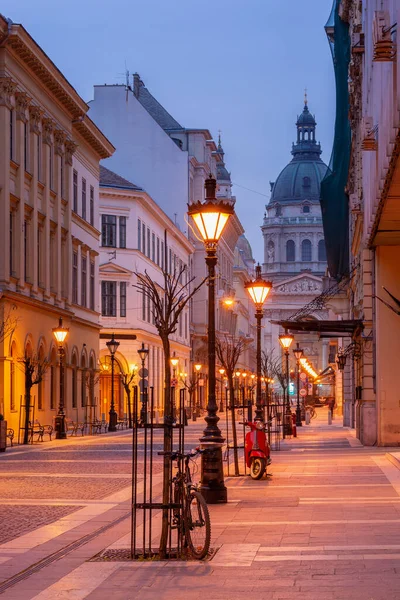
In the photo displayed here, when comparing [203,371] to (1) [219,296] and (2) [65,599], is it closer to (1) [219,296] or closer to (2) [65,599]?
(1) [219,296]

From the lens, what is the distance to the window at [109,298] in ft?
245

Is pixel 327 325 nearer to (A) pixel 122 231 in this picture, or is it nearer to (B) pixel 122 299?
(B) pixel 122 299

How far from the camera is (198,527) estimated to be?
12.3 metres

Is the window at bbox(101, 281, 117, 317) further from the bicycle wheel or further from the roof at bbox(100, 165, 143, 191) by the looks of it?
the bicycle wheel

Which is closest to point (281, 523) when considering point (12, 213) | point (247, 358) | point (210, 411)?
point (210, 411)

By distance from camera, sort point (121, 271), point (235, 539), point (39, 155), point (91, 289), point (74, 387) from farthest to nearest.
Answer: point (121, 271), point (91, 289), point (74, 387), point (39, 155), point (235, 539)

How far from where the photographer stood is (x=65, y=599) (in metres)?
9.97

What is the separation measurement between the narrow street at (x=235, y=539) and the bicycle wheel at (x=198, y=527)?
249mm

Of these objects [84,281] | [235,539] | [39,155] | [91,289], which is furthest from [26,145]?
[235,539]

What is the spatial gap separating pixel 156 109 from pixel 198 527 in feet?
297

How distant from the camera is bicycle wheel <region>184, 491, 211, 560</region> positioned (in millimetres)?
11977

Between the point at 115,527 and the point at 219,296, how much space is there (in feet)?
316

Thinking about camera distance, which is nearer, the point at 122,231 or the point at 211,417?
the point at 211,417

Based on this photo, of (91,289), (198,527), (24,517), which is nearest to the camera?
(198,527)
